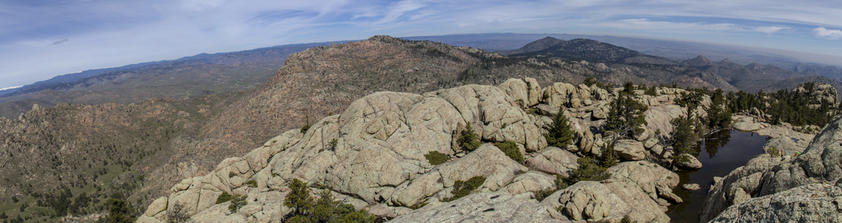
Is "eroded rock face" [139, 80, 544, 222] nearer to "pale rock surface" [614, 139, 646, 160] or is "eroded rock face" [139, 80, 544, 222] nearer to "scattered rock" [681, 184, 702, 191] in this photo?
"pale rock surface" [614, 139, 646, 160]

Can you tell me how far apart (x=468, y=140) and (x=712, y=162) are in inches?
2826

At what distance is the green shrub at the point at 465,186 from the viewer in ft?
156

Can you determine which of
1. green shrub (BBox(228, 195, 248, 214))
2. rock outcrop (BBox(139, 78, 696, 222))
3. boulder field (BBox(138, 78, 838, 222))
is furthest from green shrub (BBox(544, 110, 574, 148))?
green shrub (BBox(228, 195, 248, 214))

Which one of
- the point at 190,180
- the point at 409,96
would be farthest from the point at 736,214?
the point at 190,180

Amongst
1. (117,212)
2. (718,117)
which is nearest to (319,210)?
(117,212)

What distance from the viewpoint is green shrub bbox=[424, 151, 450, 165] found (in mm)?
60594

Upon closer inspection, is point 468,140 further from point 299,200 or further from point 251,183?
point 251,183

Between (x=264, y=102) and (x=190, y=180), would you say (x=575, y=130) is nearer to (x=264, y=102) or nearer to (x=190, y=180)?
(x=190, y=180)

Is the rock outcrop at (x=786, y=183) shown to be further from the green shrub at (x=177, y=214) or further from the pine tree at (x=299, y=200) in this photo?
the green shrub at (x=177, y=214)

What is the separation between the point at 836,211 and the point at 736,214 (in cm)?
326

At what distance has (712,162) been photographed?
8400 centimetres

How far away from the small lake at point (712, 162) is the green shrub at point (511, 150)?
26.6 metres

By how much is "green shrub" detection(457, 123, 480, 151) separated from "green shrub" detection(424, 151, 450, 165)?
4365mm

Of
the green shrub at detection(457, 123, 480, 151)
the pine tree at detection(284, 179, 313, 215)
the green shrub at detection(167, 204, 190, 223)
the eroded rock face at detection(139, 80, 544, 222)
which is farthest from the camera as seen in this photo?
the green shrub at detection(457, 123, 480, 151)
